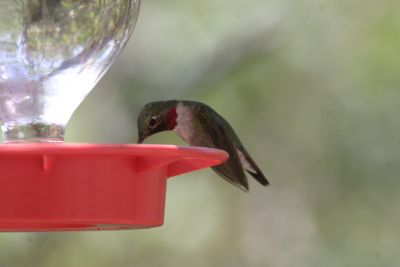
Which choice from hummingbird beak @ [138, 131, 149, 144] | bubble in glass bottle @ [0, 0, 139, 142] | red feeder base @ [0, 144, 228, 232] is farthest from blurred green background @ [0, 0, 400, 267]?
red feeder base @ [0, 144, 228, 232]

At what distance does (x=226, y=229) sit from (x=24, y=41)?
4.19 meters

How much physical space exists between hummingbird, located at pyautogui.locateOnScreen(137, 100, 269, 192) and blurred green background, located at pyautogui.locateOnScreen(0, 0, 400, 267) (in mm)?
815

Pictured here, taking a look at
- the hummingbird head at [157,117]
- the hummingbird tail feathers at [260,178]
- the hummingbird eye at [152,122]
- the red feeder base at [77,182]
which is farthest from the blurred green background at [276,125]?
the red feeder base at [77,182]

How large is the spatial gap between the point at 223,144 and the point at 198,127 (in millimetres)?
146

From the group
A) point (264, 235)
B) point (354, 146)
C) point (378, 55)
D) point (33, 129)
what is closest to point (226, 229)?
Result: point (264, 235)

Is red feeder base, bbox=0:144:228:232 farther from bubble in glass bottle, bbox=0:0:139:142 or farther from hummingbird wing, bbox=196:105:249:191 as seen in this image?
hummingbird wing, bbox=196:105:249:191

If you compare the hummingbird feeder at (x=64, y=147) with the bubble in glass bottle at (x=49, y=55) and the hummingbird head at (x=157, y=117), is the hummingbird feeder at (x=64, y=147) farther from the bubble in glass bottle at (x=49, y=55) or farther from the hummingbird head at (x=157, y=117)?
the hummingbird head at (x=157, y=117)

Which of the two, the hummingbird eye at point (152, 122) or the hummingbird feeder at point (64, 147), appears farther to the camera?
the hummingbird eye at point (152, 122)

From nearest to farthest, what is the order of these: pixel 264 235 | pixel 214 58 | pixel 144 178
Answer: pixel 144 178 → pixel 214 58 → pixel 264 235

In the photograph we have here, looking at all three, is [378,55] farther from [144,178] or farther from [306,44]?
[144,178]

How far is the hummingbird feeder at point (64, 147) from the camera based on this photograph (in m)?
2.30

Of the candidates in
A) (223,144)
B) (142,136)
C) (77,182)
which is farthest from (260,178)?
(77,182)

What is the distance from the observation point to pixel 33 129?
8.78 ft

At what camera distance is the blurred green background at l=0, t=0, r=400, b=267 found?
591 centimetres
